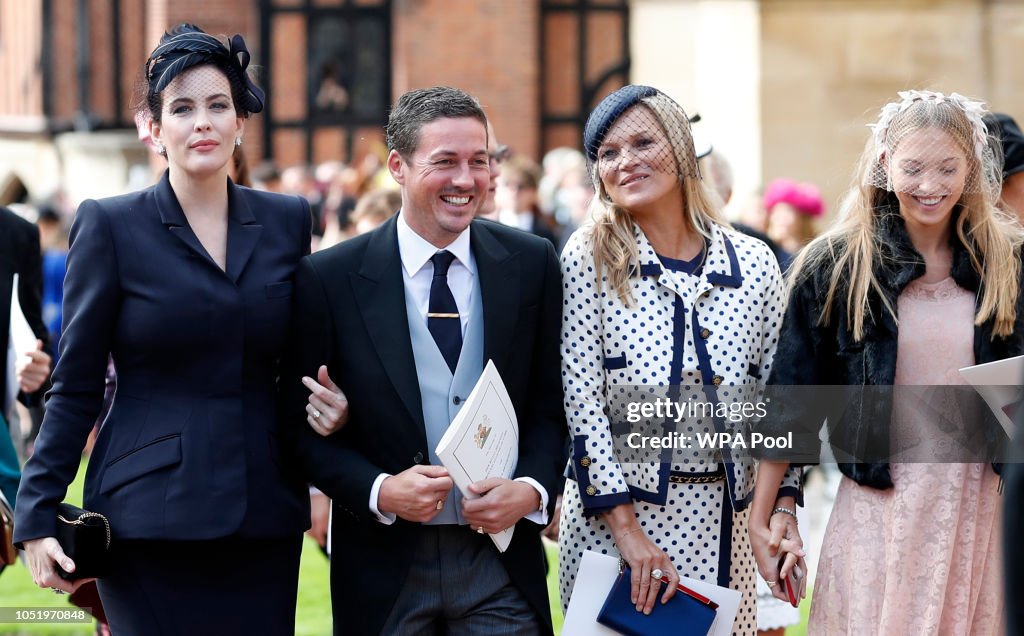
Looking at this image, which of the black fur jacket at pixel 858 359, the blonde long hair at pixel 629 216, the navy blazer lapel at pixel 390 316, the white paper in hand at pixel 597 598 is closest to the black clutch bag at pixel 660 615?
the white paper in hand at pixel 597 598

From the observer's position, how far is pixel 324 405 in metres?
4.25

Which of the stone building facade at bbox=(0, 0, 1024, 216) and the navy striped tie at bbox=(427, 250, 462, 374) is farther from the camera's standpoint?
the stone building facade at bbox=(0, 0, 1024, 216)

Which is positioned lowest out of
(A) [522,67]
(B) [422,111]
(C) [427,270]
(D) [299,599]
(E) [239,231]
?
(D) [299,599]

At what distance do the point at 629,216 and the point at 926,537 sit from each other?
129 centimetres

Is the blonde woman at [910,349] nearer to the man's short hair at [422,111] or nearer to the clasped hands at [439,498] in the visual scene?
the clasped hands at [439,498]

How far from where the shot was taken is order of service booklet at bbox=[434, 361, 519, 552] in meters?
4.01

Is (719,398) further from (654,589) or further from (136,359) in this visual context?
(136,359)

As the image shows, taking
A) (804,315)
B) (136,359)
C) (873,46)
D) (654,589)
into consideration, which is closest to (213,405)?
(136,359)

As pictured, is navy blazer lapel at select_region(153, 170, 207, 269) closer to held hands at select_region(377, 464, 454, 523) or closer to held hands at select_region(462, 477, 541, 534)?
held hands at select_region(377, 464, 454, 523)

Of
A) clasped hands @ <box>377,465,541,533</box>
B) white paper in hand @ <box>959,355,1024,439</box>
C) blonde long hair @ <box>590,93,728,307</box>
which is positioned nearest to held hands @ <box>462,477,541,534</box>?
clasped hands @ <box>377,465,541,533</box>

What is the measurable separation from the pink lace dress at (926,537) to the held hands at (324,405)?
1.50 meters

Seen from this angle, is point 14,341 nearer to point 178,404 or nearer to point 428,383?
point 178,404

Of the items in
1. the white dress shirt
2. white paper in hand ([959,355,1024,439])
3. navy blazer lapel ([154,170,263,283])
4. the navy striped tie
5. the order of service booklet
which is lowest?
the order of service booklet

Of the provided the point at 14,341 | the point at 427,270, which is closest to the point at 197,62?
the point at 427,270
